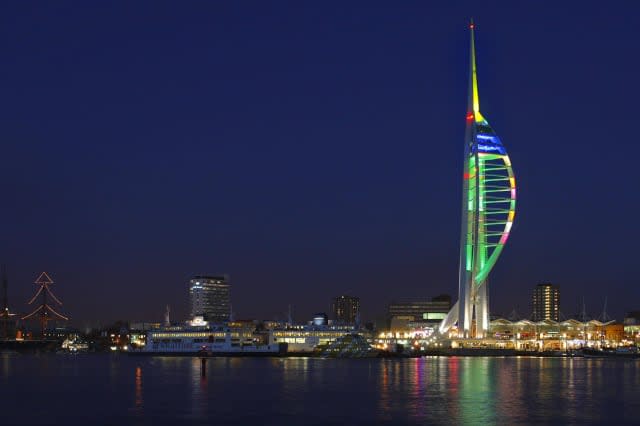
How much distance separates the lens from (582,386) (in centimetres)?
5075

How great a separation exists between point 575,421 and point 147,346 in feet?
275

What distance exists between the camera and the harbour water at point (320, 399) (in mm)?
34344

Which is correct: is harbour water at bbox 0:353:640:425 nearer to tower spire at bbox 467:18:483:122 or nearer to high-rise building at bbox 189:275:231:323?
tower spire at bbox 467:18:483:122

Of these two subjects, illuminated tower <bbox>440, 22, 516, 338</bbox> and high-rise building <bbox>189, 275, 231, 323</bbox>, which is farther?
high-rise building <bbox>189, 275, 231, 323</bbox>

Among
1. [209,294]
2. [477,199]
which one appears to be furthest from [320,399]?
[209,294]

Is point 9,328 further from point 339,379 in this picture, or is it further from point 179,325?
point 339,379

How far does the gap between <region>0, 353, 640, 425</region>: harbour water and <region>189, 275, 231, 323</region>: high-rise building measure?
95.1 m

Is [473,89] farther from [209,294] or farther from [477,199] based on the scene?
[209,294]

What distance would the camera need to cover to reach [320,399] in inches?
1640

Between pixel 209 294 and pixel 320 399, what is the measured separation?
120195 millimetres

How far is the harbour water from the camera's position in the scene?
113 ft

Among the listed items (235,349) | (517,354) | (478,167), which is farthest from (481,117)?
(235,349)

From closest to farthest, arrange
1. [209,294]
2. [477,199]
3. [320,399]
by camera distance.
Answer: [320,399] → [477,199] → [209,294]

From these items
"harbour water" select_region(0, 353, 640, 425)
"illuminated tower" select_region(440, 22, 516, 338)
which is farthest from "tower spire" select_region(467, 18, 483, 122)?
"harbour water" select_region(0, 353, 640, 425)
